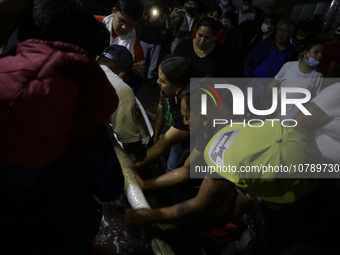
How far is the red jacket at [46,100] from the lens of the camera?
69 centimetres

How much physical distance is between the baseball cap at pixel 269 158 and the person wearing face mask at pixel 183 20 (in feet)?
12.0

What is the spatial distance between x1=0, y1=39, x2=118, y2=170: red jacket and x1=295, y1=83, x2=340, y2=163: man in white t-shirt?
1.61 m

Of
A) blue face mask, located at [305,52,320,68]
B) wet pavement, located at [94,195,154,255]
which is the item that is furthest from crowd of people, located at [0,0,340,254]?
blue face mask, located at [305,52,320,68]

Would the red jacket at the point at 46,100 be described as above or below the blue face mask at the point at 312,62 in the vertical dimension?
above

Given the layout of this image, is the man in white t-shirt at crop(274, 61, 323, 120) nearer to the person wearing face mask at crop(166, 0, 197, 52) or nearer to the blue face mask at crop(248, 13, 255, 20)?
the person wearing face mask at crop(166, 0, 197, 52)

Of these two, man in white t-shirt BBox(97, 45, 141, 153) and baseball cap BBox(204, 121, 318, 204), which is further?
man in white t-shirt BBox(97, 45, 141, 153)

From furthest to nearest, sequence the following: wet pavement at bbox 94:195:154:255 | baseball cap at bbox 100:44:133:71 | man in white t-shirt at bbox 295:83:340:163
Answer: baseball cap at bbox 100:44:133:71 → man in white t-shirt at bbox 295:83:340:163 → wet pavement at bbox 94:195:154:255

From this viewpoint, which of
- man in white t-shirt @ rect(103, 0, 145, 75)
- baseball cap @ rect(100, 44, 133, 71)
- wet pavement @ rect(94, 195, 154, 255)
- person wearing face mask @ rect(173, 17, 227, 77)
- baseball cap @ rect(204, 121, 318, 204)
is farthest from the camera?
person wearing face mask @ rect(173, 17, 227, 77)

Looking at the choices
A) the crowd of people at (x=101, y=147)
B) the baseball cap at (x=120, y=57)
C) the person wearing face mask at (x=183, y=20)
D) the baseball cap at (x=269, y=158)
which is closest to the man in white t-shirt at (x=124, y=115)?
the crowd of people at (x=101, y=147)

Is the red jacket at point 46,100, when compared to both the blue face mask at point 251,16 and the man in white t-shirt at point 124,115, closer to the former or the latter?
the man in white t-shirt at point 124,115

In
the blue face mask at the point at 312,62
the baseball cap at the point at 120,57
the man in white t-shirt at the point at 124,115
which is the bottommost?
the man in white t-shirt at the point at 124,115

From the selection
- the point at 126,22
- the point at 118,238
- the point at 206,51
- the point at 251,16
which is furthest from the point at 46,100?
the point at 251,16

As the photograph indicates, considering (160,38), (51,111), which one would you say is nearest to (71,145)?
(51,111)

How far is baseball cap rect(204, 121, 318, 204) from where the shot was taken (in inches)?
44.3
